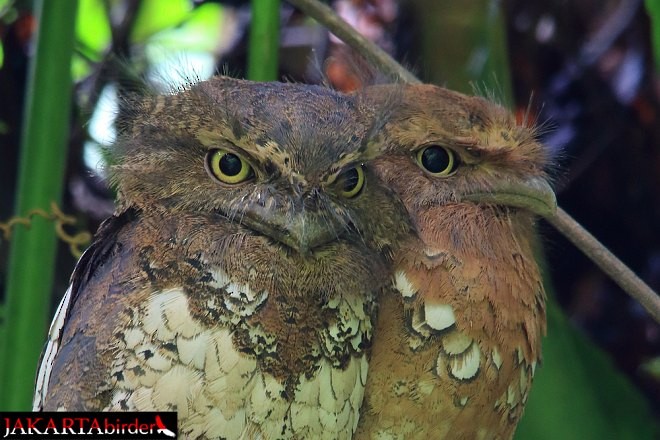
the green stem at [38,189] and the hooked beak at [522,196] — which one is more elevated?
the green stem at [38,189]

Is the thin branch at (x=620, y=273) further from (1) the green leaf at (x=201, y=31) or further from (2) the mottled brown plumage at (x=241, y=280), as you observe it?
(1) the green leaf at (x=201, y=31)

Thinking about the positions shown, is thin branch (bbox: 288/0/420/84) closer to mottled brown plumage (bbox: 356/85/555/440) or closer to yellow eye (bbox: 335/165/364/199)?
mottled brown plumage (bbox: 356/85/555/440)

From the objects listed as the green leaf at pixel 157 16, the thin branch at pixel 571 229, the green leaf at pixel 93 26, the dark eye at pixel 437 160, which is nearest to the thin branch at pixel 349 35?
the thin branch at pixel 571 229

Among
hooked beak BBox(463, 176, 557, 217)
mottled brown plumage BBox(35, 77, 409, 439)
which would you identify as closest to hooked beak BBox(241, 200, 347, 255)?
mottled brown plumage BBox(35, 77, 409, 439)

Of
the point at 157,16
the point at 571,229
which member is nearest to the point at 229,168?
the point at 571,229

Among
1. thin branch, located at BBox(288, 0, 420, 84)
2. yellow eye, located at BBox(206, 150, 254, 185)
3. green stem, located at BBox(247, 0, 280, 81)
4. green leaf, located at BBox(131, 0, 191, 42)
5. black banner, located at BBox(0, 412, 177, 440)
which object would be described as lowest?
black banner, located at BBox(0, 412, 177, 440)

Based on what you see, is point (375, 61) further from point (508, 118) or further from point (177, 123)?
point (177, 123)
